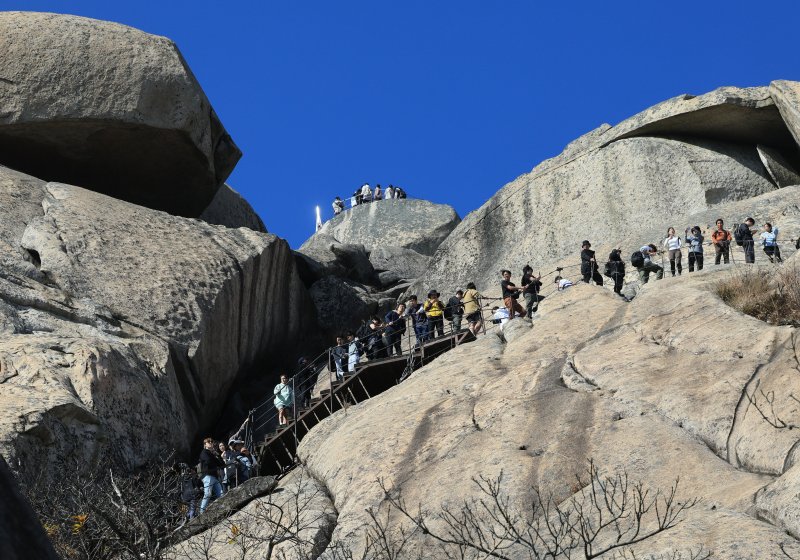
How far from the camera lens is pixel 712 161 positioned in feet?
108

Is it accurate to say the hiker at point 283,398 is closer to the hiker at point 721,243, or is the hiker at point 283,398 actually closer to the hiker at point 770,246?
the hiker at point 721,243

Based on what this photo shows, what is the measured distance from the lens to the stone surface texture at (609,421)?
13.2 metres

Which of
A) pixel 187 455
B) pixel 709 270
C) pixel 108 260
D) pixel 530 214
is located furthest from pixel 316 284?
pixel 709 270

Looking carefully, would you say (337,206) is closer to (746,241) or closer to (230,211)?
(230,211)

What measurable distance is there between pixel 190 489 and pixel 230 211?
63.9 feet

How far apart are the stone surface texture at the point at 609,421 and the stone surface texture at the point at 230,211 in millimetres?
17228

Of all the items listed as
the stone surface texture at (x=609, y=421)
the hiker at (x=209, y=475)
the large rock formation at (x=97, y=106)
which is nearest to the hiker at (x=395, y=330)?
the stone surface texture at (x=609, y=421)

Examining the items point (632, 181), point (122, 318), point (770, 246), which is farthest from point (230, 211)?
point (770, 246)

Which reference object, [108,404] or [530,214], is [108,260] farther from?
[530,214]

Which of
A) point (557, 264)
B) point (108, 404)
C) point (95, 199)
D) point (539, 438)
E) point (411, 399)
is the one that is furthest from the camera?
point (557, 264)

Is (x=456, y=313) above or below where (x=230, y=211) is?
below

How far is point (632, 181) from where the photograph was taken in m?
33.2

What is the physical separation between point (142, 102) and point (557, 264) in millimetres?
10685

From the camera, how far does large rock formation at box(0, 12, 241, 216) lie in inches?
1185
